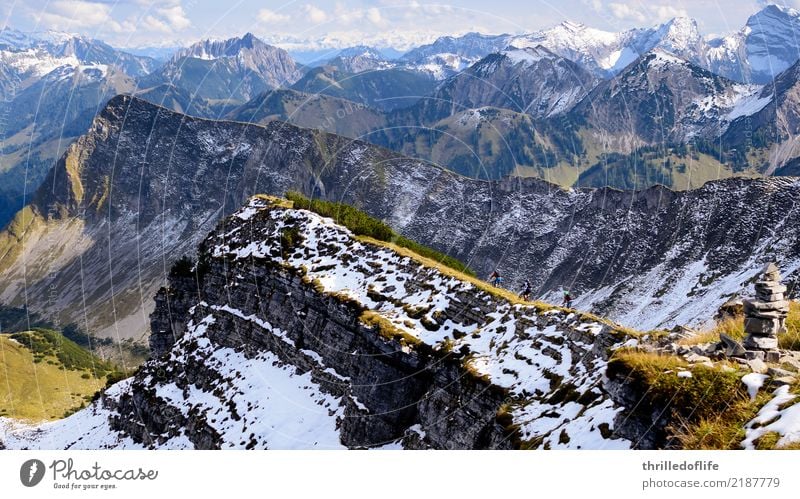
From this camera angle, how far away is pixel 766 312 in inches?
938

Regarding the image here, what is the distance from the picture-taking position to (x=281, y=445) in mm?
64062

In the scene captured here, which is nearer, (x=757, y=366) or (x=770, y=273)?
(x=757, y=366)

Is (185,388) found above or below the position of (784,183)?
below

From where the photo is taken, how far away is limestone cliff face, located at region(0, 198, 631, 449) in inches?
1806

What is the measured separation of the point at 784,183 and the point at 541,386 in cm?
16408

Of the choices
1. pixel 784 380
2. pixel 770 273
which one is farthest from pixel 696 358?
pixel 770 273

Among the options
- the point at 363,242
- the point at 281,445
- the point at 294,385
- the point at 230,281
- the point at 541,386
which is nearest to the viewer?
the point at 541,386

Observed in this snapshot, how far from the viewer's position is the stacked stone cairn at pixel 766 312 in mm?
23781

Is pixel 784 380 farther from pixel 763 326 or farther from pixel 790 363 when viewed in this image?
pixel 763 326

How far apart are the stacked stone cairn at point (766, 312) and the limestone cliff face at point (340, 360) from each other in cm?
634

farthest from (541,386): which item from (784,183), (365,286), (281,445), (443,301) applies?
(784,183)

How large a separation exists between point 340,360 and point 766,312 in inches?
2155

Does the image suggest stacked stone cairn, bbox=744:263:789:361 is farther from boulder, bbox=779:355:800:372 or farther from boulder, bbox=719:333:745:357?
boulder, bbox=779:355:800:372

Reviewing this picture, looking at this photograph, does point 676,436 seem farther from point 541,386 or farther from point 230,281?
point 230,281
